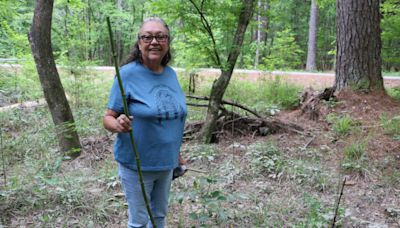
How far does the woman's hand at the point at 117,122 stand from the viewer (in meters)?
1.67

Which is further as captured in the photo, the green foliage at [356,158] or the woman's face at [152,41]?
the green foliage at [356,158]

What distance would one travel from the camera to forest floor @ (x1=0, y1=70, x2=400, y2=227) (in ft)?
10.8

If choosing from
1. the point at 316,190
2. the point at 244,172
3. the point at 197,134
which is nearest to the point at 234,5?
the point at 197,134

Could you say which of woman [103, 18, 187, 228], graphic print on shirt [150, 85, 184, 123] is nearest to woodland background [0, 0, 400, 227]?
woman [103, 18, 187, 228]

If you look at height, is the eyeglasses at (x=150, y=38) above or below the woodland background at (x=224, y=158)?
above

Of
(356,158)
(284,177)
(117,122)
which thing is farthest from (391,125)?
(117,122)

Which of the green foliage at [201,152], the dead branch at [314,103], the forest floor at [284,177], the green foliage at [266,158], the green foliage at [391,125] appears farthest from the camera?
the dead branch at [314,103]

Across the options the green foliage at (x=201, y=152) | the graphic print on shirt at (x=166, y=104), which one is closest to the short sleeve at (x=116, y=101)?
the graphic print on shirt at (x=166, y=104)

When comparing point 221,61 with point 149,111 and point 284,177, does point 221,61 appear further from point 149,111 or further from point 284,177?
point 149,111

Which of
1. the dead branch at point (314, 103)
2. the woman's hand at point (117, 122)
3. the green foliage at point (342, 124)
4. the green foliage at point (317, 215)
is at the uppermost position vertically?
the woman's hand at point (117, 122)

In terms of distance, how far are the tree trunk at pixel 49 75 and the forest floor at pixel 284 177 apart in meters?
0.35

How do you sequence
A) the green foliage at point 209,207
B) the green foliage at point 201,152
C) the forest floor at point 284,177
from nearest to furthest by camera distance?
1. the green foliage at point 209,207
2. the forest floor at point 284,177
3. the green foliage at point 201,152

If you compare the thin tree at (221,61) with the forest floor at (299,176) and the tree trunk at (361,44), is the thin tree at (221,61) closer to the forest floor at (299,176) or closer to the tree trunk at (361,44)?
the forest floor at (299,176)

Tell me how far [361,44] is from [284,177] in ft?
10.8
